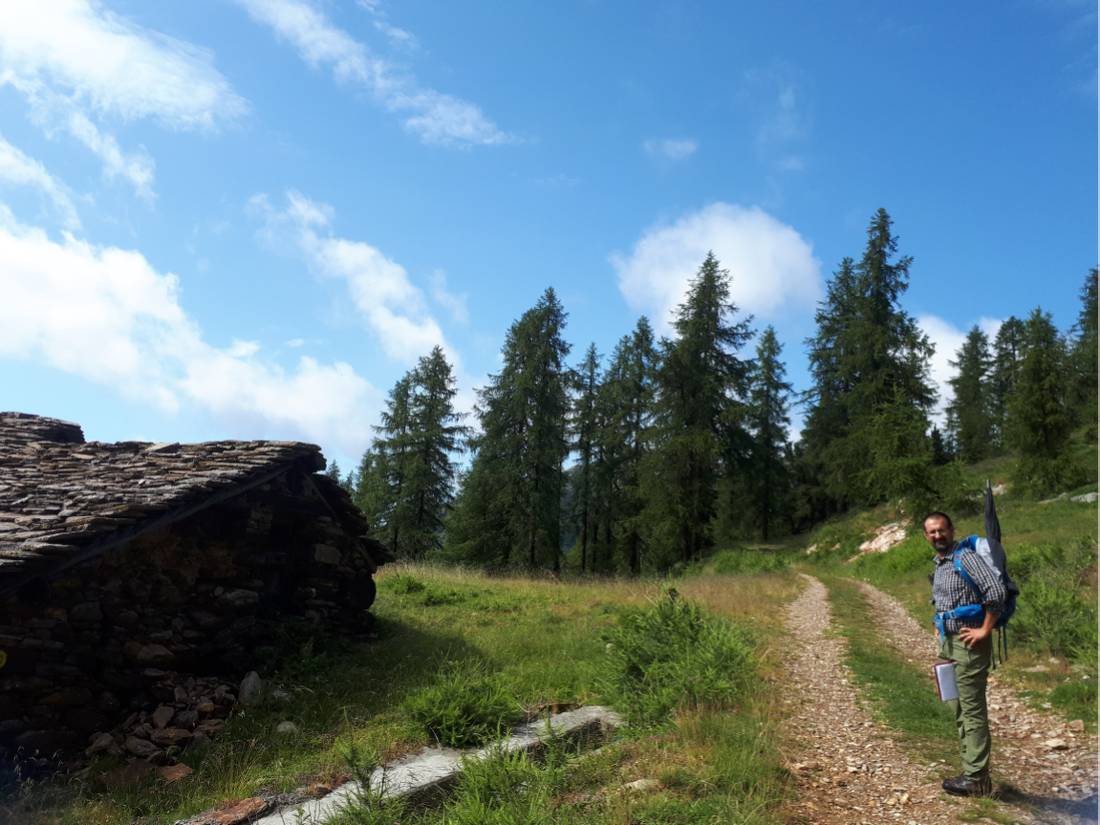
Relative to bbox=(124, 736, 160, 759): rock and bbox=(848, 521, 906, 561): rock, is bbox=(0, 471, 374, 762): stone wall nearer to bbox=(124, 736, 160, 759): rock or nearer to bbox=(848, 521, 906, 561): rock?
bbox=(124, 736, 160, 759): rock

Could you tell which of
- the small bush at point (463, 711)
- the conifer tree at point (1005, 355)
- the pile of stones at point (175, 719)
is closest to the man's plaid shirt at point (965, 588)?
the small bush at point (463, 711)

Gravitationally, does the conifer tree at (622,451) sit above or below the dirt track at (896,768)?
above

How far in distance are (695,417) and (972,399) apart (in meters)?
39.8

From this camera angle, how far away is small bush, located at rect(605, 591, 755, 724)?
6641mm

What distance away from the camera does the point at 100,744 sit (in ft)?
23.5

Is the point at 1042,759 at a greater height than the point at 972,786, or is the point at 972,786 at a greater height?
the point at 972,786

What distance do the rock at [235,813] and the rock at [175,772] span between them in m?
1.20

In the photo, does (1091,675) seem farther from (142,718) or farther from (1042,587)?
(142,718)

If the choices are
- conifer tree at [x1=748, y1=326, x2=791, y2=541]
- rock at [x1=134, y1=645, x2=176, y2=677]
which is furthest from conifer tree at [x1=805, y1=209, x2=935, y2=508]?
rock at [x1=134, y1=645, x2=176, y2=677]

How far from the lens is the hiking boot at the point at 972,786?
4.70 metres

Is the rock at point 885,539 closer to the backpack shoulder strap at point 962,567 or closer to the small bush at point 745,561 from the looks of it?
the small bush at point 745,561

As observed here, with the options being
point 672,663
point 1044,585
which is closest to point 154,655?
point 672,663

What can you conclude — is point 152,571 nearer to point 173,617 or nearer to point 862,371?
point 173,617

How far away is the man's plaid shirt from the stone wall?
7.46 m
